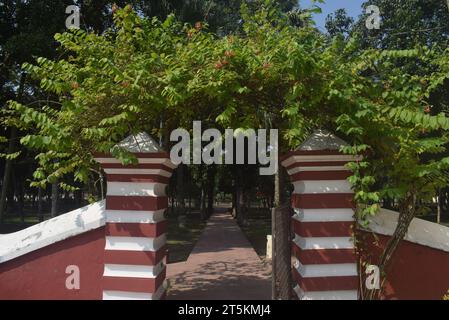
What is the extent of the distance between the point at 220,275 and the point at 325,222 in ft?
17.1

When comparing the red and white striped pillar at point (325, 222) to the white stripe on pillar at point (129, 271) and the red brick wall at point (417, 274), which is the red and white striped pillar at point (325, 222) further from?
the white stripe on pillar at point (129, 271)

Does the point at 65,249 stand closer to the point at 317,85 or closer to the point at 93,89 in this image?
the point at 93,89

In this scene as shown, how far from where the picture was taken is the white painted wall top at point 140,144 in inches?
247

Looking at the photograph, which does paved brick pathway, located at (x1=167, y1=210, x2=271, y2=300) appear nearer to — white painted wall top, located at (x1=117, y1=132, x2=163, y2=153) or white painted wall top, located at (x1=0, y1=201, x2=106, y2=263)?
white painted wall top, located at (x1=0, y1=201, x2=106, y2=263)

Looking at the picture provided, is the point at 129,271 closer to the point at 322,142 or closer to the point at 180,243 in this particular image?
the point at 322,142

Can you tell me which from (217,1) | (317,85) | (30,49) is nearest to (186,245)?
(30,49)

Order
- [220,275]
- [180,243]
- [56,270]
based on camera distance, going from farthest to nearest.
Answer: [180,243]
[220,275]
[56,270]

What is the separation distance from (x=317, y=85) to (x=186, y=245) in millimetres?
13286

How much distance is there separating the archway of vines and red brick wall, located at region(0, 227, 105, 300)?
970 mm

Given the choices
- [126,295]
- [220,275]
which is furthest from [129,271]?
[220,275]

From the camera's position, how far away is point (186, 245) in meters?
18.1

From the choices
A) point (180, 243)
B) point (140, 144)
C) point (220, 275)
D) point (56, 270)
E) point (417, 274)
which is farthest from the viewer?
point (180, 243)

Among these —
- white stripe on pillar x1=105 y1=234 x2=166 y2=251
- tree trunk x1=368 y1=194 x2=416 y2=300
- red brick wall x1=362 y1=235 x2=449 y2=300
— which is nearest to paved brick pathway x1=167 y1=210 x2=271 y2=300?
white stripe on pillar x1=105 y1=234 x2=166 y2=251

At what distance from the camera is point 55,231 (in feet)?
22.1
